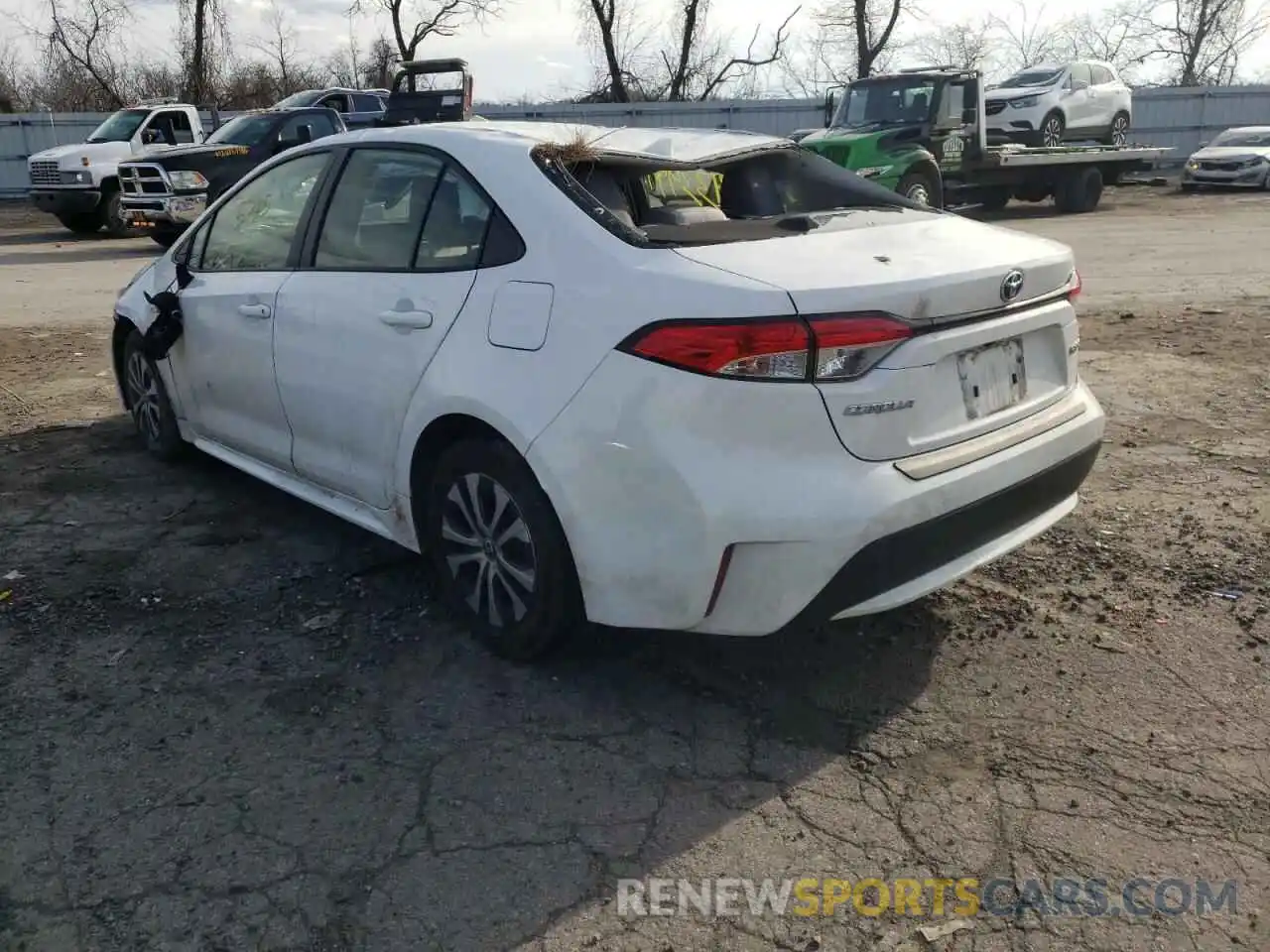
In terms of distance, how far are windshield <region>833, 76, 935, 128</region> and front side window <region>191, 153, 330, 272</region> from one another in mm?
13454

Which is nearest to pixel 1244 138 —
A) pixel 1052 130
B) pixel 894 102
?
pixel 1052 130

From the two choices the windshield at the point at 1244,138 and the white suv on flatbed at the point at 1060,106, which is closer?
the white suv on flatbed at the point at 1060,106

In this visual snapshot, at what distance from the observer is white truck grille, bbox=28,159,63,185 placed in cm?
1730

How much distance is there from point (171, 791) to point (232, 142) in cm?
1476

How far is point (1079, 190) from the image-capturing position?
20344mm

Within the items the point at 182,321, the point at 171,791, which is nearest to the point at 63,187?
Answer: the point at 182,321

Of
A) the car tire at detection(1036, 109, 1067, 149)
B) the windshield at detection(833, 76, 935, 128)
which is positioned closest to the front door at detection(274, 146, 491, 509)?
the windshield at detection(833, 76, 935, 128)

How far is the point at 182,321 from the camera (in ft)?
15.7

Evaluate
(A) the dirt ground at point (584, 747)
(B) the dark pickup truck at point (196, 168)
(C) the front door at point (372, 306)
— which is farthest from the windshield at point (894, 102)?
(C) the front door at point (372, 306)

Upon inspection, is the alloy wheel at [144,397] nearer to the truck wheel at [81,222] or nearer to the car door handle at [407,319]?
the car door handle at [407,319]

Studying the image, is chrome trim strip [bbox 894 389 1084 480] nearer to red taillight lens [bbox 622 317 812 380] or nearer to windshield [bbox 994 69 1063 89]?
red taillight lens [bbox 622 317 812 380]

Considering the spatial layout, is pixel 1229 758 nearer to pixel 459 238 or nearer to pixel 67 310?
pixel 459 238

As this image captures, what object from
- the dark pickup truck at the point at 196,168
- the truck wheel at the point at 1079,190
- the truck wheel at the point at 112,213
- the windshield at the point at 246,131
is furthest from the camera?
the truck wheel at the point at 1079,190

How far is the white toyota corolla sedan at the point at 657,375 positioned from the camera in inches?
107
